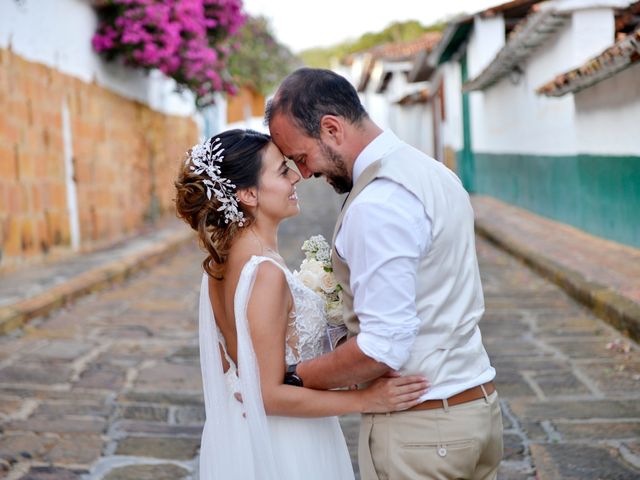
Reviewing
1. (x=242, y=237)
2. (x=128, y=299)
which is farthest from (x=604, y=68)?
(x=242, y=237)

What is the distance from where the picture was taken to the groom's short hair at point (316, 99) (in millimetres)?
2205

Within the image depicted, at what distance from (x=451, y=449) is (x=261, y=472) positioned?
647 mm

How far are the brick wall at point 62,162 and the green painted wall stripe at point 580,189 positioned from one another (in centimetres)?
522

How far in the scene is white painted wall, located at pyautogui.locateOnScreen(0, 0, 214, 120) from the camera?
10164mm

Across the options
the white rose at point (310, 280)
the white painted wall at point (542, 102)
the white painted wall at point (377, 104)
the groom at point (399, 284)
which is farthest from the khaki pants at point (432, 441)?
the white painted wall at point (377, 104)

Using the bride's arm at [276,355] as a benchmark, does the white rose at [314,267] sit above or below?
above

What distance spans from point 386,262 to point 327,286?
554 mm

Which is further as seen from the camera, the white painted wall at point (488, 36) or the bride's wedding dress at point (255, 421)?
the white painted wall at point (488, 36)

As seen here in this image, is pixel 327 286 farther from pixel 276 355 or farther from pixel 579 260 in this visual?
pixel 579 260

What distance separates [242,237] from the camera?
2588mm

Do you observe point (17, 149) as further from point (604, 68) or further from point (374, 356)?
point (374, 356)

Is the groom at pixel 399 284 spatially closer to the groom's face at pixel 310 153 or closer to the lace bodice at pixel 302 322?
the groom's face at pixel 310 153

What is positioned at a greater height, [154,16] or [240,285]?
[154,16]

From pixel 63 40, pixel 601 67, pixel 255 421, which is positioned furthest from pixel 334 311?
pixel 63 40
